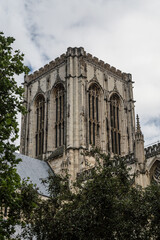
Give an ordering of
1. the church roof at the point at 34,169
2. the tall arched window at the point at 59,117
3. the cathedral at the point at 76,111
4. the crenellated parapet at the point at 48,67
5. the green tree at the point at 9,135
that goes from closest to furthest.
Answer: the green tree at the point at 9,135 → the church roof at the point at 34,169 → the cathedral at the point at 76,111 → the tall arched window at the point at 59,117 → the crenellated parapet at the point at 48,67

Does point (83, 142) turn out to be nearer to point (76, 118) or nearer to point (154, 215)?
point (76, 118)

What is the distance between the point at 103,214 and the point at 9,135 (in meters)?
4.58

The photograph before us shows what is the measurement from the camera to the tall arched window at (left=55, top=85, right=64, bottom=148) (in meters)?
38.7

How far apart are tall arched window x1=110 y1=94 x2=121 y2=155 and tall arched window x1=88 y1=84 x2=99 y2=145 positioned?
2.31m

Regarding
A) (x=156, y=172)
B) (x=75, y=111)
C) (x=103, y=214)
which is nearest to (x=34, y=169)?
(x=75, y=111)

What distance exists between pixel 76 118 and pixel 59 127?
2.93 m

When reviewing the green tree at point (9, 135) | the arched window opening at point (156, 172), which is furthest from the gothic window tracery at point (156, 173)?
the green tree at point (9, 135)

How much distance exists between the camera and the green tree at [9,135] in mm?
12930

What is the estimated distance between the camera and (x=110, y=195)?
48.8 ft

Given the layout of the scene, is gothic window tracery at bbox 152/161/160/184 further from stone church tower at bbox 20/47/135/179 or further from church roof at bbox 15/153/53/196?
church roof at bbox 15/153/53/196

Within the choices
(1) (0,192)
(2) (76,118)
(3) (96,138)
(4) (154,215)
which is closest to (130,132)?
(3) (96,138)

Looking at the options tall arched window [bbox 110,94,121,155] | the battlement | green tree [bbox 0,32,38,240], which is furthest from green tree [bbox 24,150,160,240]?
the battlement

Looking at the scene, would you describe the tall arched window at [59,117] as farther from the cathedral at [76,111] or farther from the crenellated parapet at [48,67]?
the crenellated parapet at [48,67]

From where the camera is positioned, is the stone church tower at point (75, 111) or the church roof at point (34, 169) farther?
the stone church tower at point (75, 111)
